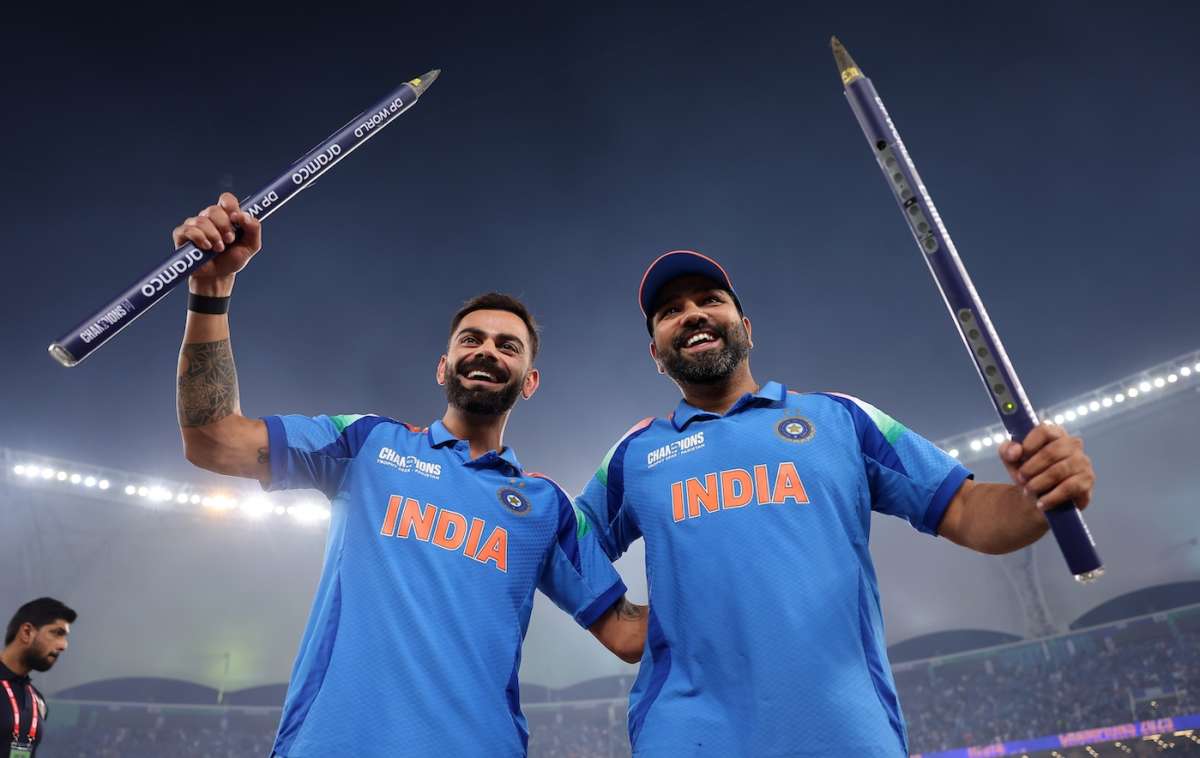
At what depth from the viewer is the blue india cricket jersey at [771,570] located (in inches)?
98.9

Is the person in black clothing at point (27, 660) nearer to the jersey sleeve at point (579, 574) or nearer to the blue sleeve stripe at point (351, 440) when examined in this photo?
the blue sleeve stripe at point (351, 440)

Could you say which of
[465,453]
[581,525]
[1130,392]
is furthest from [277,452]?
[1130,392]

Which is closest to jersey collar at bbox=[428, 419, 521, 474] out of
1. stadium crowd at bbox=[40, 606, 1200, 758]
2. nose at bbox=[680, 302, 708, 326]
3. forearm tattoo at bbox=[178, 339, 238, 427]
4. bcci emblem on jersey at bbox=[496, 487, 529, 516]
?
bcci emblem on jersey at bbox=[496, 487, 529, 516]

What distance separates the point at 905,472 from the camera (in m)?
3.12

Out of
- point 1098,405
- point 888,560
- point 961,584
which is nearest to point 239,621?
point 888,560

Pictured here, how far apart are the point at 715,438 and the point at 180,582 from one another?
3234 cm

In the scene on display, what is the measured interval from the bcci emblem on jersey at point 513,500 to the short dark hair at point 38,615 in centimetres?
752

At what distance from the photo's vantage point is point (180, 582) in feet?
94.8

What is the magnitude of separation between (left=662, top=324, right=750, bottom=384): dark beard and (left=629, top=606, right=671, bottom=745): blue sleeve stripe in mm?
1217

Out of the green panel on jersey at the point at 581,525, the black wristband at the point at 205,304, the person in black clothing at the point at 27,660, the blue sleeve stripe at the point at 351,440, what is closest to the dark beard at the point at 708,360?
the green panel on jersey at the point at 581,525

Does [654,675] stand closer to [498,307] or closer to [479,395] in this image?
[479,395]

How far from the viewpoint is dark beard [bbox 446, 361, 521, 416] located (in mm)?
3873

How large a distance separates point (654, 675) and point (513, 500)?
1.19 meters

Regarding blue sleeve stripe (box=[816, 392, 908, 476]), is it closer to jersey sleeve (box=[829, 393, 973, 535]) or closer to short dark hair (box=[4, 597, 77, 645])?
jersey sleeve (box=[829, 393, 973, 535])
